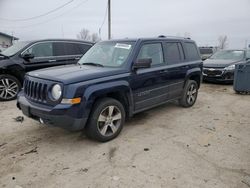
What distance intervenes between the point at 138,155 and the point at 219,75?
24.7 feet

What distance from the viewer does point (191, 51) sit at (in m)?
6.41

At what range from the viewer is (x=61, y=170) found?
3303 mm

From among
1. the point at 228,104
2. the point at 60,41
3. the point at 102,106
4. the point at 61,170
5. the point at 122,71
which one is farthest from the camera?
the point at 60,41

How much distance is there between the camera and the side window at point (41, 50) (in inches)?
288

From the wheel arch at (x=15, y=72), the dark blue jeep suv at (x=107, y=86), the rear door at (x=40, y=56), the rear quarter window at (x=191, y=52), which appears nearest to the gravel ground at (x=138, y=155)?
the dark blue jeep suv at (x=107, y=86)

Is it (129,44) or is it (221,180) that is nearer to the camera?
(221,180)

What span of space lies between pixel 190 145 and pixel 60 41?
5548 mm

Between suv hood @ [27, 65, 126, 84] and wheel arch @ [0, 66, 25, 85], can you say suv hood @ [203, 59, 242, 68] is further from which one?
wheel arch @ [0, 66, 25, 85]

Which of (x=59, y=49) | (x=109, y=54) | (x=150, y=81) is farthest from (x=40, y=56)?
(x=150, y=81)

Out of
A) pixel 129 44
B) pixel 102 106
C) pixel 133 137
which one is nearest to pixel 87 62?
pixel 129 44

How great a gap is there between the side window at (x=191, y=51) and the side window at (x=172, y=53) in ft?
1.60

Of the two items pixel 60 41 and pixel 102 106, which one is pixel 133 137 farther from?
pixel 60 41

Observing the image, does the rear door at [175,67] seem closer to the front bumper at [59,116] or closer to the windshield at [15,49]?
the front bumper at [59,116]

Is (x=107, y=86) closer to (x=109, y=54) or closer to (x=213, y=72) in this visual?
(x=109, y=54)
